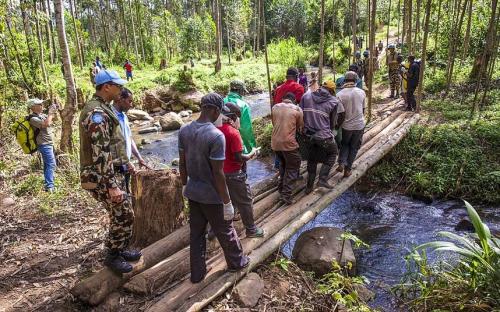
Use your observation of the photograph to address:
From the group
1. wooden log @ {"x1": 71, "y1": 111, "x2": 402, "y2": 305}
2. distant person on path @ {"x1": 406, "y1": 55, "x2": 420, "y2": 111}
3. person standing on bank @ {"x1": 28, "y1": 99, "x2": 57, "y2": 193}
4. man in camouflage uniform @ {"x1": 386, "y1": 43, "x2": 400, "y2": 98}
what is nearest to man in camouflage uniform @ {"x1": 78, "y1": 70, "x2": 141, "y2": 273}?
wooden log @ {"x1": 71, "y1": 111, "x2": 402, "y2": 305}

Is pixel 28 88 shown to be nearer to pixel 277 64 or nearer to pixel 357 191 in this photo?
pixel 357 191

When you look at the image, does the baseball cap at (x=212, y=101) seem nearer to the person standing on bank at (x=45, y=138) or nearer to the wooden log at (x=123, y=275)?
the wooden log at (x=123, y=275)

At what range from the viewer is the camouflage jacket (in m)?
3.33

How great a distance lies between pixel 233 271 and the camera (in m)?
3.93

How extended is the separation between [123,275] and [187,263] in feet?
2.26

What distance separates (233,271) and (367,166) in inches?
172

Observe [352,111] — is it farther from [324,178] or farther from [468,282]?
[468,282]

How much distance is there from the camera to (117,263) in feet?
12.1

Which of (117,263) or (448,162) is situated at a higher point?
(117,263)

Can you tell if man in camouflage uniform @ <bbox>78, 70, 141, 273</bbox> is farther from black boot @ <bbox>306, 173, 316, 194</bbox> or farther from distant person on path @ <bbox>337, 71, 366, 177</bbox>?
distant person on path @ <bbox>337, 71, 366, 177</bbox>


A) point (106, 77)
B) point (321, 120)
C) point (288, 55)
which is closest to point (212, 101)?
point (106, 77)

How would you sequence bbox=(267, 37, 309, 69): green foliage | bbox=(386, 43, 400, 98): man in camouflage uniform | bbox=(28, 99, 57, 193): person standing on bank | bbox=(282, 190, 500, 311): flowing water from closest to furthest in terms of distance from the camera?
bbox=(282, 190, 500, 311): flowing water < bbox=(28, 99, 57, 193): person standing on bank < bbox=(386, 43, 400, 98): man in camouflage uniform < bbox=(267, 37, 309, 69): green foliage

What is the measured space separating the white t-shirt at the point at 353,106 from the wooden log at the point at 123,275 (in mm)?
3324

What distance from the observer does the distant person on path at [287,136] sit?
5.46 m
